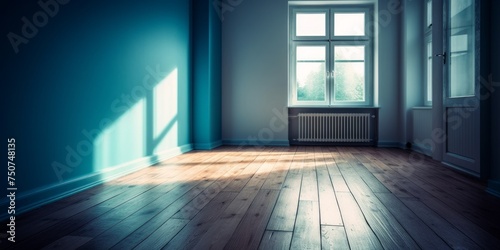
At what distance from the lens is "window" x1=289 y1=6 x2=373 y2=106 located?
5957 millimetres

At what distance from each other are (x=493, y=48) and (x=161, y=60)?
126 inches

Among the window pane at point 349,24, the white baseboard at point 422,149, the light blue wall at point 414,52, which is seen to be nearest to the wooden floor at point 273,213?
the white baseboard at point 422,149

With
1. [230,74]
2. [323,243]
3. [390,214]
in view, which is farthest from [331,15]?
[323,243]

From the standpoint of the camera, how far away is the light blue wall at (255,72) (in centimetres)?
588

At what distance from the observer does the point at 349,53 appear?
5980 mm

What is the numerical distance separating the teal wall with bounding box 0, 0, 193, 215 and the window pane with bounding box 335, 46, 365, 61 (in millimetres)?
3083

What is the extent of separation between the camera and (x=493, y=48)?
2.49 meters

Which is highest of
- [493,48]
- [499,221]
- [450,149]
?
[493,48]

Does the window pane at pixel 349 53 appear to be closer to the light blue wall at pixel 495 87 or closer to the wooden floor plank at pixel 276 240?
the light blue wall at pixel 495 87

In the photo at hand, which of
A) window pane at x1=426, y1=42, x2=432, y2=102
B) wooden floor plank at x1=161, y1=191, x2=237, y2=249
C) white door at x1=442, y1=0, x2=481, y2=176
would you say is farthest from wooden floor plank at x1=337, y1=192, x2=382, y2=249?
window pane at x1=426, y1=42, x2=432, y2=102

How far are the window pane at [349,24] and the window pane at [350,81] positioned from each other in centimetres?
54

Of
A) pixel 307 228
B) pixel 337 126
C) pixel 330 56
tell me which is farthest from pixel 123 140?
pixel 330 56

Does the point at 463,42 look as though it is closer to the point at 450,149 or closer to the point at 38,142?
the point at 450,149

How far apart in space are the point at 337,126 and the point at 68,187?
4.41 m
